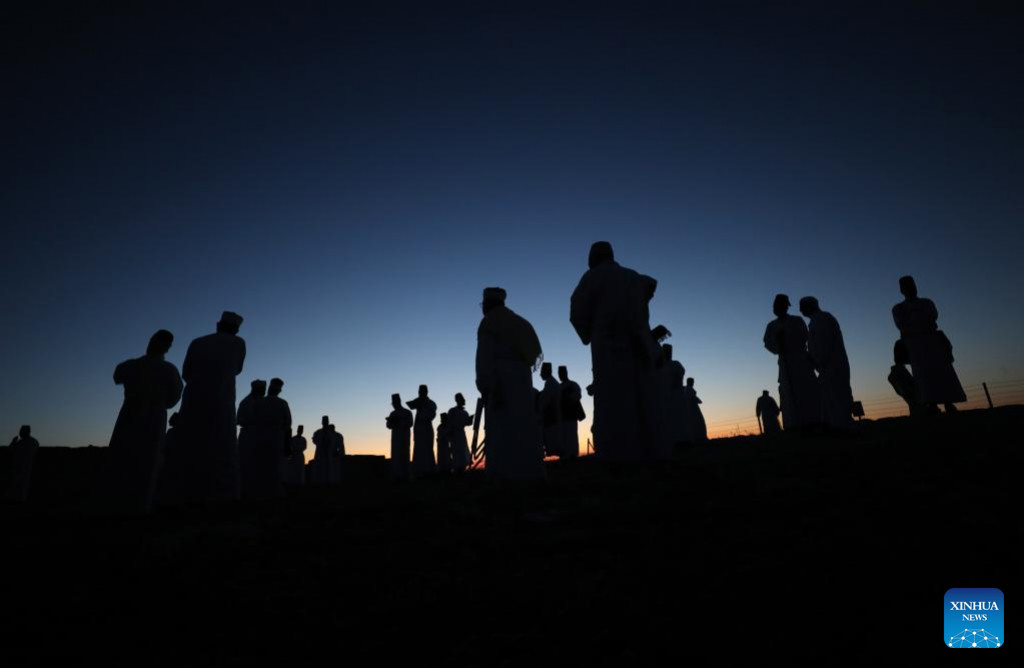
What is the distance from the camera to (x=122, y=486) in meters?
7.20

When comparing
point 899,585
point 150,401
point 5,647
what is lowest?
point 5,647

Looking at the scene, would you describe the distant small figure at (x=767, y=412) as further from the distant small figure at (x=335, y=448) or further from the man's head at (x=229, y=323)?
the man's head at (x=229, y=323)

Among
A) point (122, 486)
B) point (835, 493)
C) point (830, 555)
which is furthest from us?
point (122, 486)

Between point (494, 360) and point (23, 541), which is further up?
point (494, 360)

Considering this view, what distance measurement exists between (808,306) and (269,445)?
35.3ft

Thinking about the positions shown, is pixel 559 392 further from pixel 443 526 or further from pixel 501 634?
pixel 501 634

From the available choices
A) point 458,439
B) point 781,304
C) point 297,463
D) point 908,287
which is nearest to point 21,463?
point 297,463

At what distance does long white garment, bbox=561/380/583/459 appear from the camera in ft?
46.1

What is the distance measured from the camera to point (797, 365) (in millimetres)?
11008

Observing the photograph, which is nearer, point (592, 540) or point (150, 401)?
point (592, 540)

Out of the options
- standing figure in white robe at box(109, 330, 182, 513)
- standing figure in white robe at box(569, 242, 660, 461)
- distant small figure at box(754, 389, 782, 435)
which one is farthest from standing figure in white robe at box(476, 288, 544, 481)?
distant small figure at box(754, 389, 782, 435)

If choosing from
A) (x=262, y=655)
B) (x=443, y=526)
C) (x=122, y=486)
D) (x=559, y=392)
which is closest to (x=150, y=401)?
(x=122, y=486)

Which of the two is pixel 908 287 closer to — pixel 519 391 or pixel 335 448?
pixel 519 391

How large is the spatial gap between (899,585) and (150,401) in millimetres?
8485
